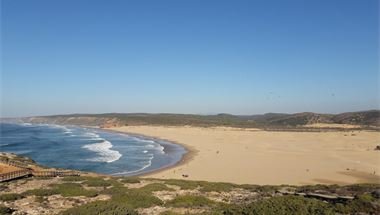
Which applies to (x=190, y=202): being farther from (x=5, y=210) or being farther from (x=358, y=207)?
(x=5, y=210)

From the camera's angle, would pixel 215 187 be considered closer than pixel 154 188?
No

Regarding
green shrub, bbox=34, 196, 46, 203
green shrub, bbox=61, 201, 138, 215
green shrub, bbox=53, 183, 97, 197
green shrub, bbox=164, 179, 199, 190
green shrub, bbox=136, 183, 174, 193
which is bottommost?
green shrub, bbox=164, 179, 199, 190

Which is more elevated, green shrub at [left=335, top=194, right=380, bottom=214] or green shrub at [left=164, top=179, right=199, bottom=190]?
green shrub at [left=335, top=194, right=380, bottom=214]

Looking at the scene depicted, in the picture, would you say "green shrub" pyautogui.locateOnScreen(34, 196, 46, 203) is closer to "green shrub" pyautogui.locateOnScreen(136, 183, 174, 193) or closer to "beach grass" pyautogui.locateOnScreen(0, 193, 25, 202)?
"beach grass" pyautogui.locateOnScreen(0, 193, 25, 202)

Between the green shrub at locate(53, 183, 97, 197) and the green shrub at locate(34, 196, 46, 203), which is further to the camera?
the green shrub at locate(53, 183, 97, 197)

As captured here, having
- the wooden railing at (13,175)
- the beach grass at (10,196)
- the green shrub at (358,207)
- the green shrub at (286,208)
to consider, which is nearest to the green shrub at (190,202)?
the green shrub at (286,208)

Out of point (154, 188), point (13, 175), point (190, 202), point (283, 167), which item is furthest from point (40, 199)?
point (283, 167)

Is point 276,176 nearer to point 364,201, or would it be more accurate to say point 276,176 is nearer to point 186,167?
point 186,167

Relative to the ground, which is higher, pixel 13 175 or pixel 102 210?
pixel 102 210

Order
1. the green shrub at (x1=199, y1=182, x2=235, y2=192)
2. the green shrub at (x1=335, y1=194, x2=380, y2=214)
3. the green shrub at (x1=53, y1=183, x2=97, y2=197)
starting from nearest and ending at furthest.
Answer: the green shrub at (x1=335, y1=194, x2=380, y2=214), the green shrub at (x1=53, y1=183, x2=97, y2=197), the green shrub at (x1=199, y1=182, x2=235, y2=192)

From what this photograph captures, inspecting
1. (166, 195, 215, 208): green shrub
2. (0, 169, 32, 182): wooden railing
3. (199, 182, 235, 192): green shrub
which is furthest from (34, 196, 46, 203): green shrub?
(199, 182, 235, 192): green shrub
